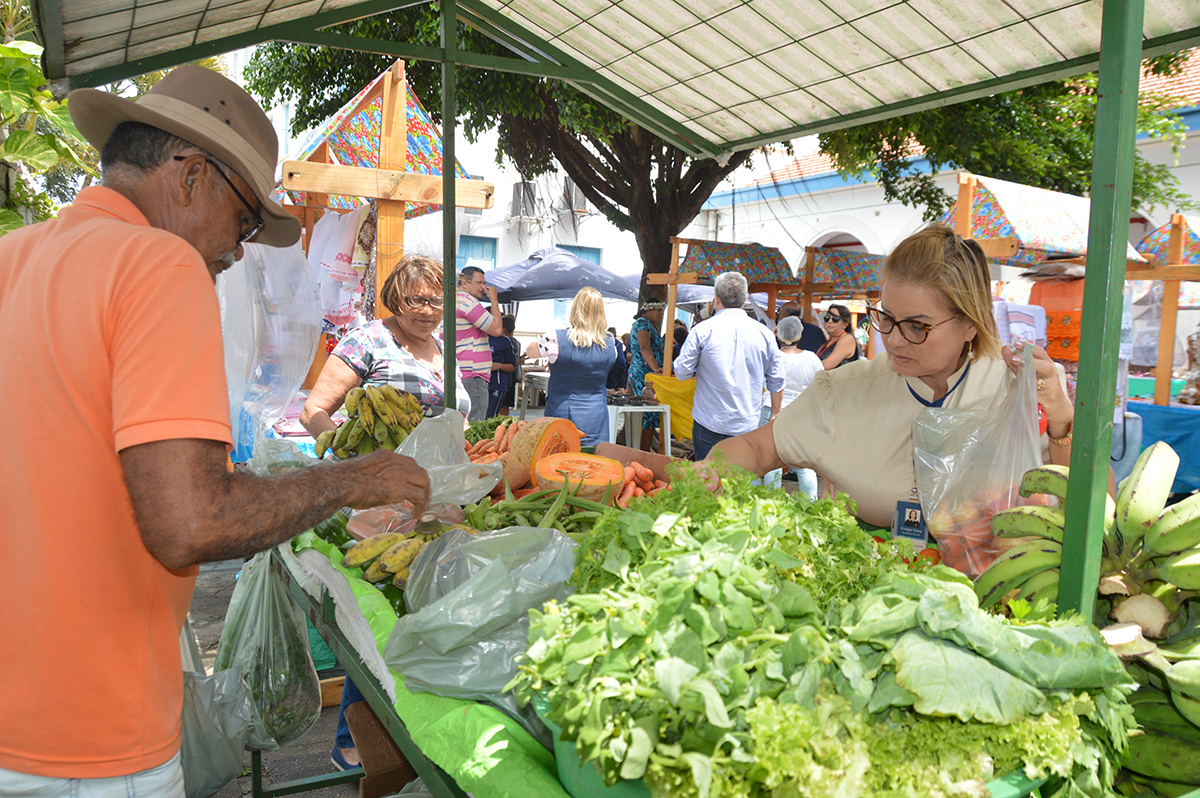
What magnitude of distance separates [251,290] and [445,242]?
40.9 inches

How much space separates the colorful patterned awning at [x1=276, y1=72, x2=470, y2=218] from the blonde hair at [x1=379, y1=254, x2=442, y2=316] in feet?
6.59

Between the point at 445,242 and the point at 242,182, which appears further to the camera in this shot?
the point at 445,242

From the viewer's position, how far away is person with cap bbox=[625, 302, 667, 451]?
907cm

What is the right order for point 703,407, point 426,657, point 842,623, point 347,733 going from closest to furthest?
point 842,623
point 426,657
point 347,733
point 703,407

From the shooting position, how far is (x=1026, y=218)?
568 centimetres

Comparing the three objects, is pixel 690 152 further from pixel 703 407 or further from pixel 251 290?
pixel 703 407

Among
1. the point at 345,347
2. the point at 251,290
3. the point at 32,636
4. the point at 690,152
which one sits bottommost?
the point at 32,636

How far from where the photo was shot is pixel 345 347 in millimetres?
3729

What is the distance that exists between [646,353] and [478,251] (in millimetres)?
15277

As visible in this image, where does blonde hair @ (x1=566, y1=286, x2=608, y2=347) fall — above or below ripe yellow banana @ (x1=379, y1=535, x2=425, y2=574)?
above

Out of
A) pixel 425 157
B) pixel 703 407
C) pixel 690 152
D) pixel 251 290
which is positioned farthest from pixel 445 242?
pixel 703 407

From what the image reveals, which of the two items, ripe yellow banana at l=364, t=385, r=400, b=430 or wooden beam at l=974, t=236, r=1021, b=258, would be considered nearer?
ripe yellow banana at l=364, t=385, r=400, b=430

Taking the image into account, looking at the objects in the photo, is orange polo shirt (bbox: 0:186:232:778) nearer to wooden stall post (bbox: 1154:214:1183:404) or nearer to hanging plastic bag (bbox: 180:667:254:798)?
hanging plastic bag (bbox: 180:667:254:798)

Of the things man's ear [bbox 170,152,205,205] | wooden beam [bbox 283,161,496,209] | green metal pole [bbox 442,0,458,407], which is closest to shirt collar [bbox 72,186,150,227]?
man's ear [bbox 170,152,205,205]
